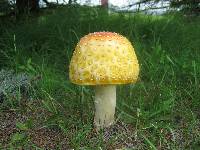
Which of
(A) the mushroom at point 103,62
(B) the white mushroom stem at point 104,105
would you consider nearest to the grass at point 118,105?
(B) the white mushroom stem at point 104,105

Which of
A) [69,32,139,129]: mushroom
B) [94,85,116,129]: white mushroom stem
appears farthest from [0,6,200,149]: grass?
[69,32,139,129]: mushroom

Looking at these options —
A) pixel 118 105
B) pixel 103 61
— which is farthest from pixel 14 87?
pixel 103 61

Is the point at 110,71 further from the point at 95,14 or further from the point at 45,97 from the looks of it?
the point at 95,14

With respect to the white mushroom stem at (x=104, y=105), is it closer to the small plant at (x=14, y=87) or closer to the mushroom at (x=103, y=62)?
the mushroom at (x=103, y=62)

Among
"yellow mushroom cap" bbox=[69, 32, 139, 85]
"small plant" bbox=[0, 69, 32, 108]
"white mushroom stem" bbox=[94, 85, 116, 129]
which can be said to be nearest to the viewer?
"yellow mushroom cap" bbox=[69, 32, 139, 85]

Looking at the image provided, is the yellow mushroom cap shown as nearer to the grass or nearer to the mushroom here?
the mushroom

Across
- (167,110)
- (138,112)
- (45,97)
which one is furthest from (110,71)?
(45,97)
